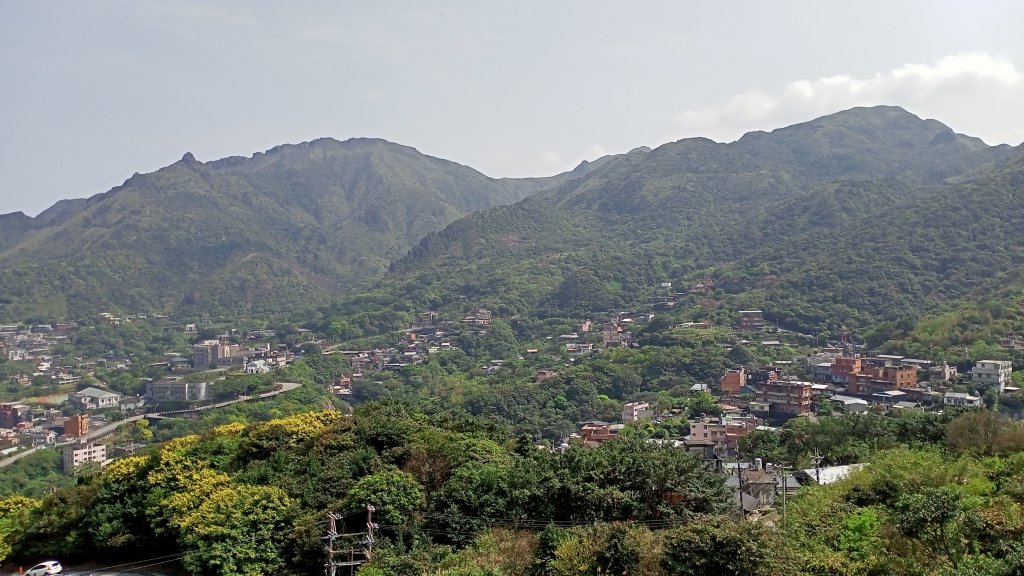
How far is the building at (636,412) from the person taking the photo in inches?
1516

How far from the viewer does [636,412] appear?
128ft

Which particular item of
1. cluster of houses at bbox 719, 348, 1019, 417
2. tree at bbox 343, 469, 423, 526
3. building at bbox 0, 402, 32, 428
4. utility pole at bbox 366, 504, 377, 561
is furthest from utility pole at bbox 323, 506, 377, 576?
building at bbox 0, 402, 32, 428

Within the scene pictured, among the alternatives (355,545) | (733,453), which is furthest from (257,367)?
(355,545)

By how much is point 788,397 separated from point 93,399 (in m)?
48.3

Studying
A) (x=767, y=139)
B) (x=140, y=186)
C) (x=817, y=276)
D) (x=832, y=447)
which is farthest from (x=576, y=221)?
(x=832, y=447)

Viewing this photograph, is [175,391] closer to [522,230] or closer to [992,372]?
[992,372]

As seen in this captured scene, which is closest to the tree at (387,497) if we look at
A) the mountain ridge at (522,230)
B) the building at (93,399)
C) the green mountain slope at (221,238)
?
the mountain ridge at (522,230)

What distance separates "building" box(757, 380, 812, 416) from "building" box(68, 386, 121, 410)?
45635 millimetres

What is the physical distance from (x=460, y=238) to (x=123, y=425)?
191 feet

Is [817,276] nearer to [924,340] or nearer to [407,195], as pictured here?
[924,340]

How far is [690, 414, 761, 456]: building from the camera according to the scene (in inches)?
1233

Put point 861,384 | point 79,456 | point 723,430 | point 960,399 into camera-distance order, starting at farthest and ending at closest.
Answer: point 79,456
point 861,384
point 960,399
point 723,430

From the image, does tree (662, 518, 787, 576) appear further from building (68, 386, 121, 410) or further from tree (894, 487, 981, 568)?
building (68, 386, 121, 410)

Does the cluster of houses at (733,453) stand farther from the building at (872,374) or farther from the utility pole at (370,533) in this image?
the building at (872,374)
